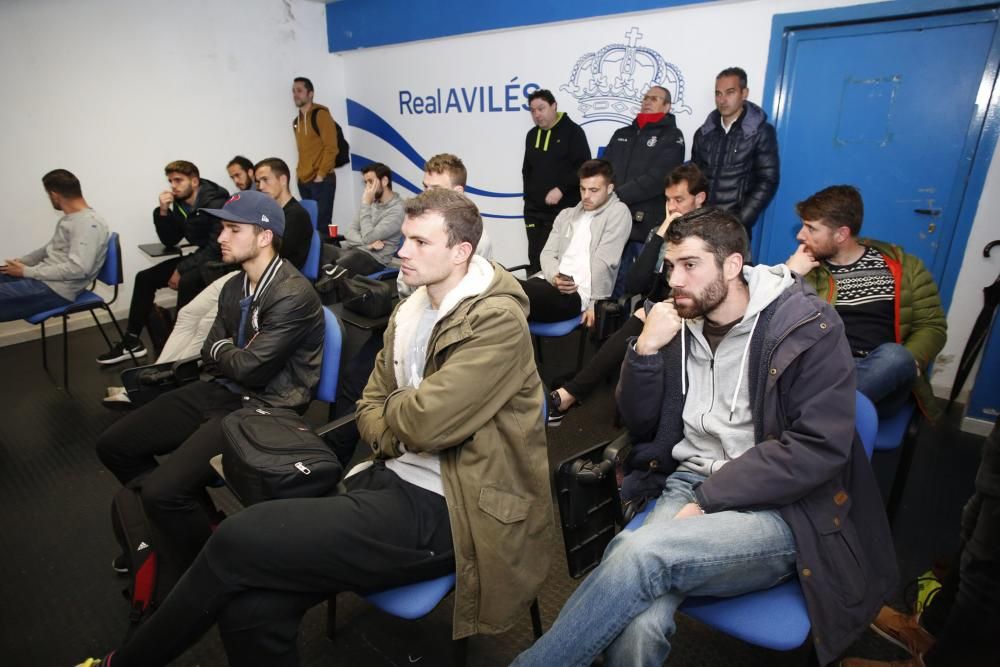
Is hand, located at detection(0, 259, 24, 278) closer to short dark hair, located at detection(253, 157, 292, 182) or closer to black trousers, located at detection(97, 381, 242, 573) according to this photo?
short dark hair, located at detection(253, 157, 292, 182)

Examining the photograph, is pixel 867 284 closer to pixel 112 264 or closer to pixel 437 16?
pixel 112 264

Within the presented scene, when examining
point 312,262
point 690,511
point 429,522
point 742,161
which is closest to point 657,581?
point 690,511

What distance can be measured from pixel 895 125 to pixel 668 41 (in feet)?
4.97

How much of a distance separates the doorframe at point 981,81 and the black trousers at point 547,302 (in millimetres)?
2094

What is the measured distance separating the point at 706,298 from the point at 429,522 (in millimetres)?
886

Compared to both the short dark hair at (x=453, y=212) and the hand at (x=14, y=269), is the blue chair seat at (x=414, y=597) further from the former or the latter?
the hand at (x=14, y=269)

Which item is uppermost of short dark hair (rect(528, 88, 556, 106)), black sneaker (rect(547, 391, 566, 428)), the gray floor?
short dark hair (rect(528, 88, 556, 106))

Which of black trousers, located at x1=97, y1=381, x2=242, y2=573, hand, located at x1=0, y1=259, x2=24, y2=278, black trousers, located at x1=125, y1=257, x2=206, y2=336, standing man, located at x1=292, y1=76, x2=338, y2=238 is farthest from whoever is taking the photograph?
standing man, located at x1=292, y1=76, x2=338, y2=238

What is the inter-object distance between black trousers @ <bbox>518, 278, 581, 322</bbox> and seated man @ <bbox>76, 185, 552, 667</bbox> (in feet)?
4.66

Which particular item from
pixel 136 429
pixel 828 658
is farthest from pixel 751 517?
pixel 136 429

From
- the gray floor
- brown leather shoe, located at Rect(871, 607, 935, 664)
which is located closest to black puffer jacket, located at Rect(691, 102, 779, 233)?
the gray floor

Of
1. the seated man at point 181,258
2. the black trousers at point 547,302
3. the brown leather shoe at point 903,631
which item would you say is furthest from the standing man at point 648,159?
the seated man at point 181,258

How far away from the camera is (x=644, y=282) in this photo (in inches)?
118

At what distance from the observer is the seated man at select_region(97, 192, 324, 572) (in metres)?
1.73
